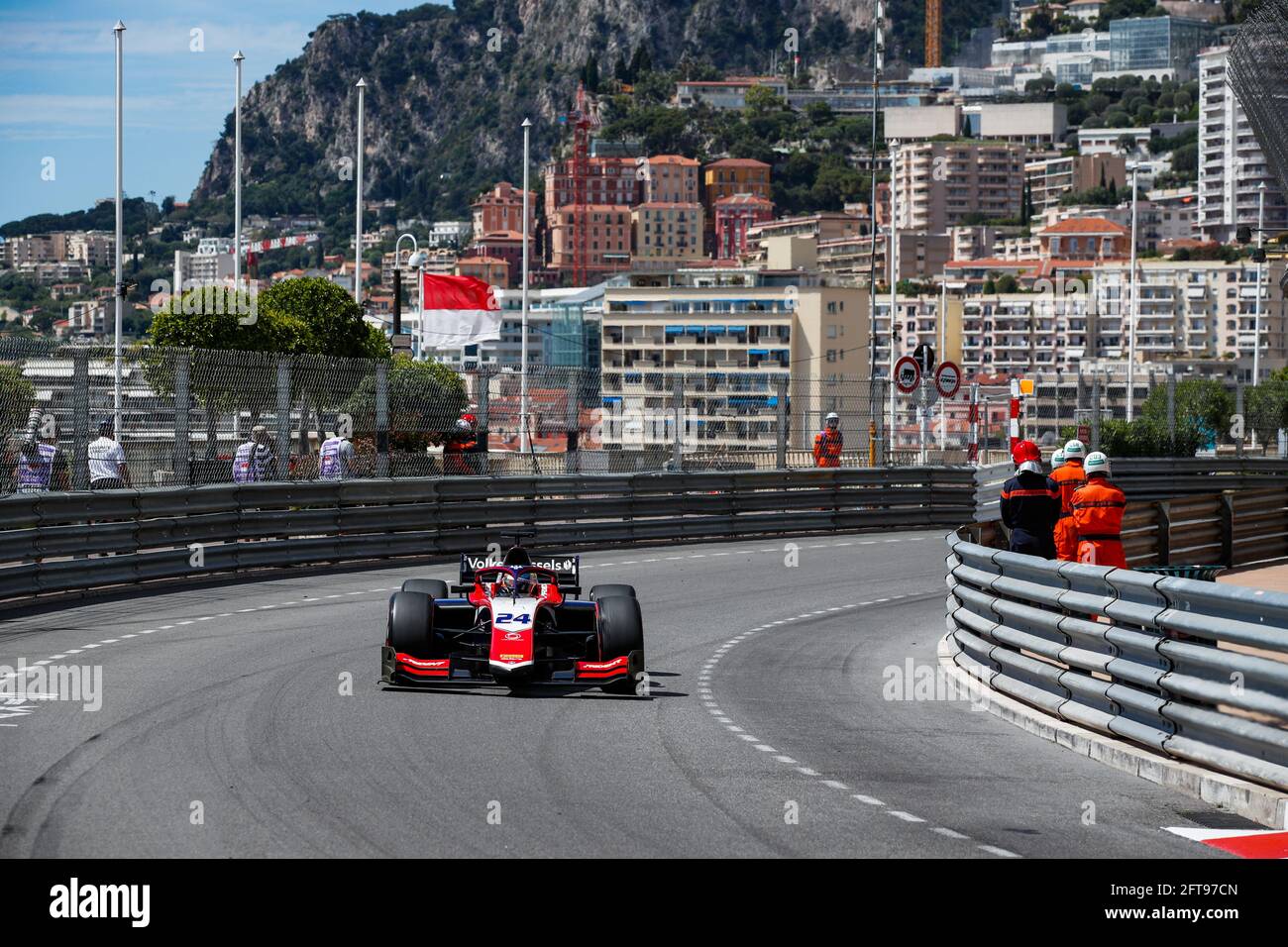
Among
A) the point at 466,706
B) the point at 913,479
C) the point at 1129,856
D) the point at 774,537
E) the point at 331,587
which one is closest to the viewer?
the point at 1129,856

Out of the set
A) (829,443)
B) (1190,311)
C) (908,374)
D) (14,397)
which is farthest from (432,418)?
(1190,311)

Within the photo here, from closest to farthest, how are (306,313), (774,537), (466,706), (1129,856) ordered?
(1129,856) < (466,706) < (774,537) < (306,313)

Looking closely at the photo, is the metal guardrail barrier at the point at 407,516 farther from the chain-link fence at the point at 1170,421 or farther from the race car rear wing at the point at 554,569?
the chain-link fence at the point at 1170,421

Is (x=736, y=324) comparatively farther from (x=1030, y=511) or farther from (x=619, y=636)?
(x=619, y=636)

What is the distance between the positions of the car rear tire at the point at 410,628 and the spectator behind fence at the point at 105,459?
24.2 feet

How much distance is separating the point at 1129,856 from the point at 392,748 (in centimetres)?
389

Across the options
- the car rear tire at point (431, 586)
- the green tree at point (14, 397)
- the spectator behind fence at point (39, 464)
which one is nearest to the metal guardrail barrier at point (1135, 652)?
the car rear tire at point (431, 586)

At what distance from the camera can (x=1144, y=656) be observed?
9625 mm

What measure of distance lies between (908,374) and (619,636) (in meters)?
17.0

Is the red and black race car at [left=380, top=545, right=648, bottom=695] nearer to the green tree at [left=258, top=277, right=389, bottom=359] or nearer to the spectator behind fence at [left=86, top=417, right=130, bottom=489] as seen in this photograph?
the spectator behind fence at [left=86, top=417, right=130, bottom=489]

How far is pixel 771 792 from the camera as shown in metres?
8.52
